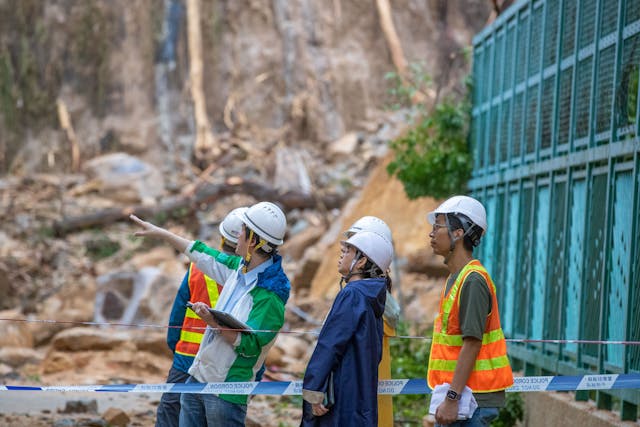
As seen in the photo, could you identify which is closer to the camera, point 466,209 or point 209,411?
point 466,209

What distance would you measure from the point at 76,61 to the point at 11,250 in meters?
11.8

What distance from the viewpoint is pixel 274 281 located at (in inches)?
205

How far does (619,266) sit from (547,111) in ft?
8.96

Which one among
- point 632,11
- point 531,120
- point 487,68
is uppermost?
point 487,68

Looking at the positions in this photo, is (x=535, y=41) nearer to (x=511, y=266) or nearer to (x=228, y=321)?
(x=511, y=266)

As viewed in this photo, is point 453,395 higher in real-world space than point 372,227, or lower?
lower

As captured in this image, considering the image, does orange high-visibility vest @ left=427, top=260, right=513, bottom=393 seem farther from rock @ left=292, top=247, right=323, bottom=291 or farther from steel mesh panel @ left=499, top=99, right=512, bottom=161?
rock @ left=292, top=247, right=323, bottom=291

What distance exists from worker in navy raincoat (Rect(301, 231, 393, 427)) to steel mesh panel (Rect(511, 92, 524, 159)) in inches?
233

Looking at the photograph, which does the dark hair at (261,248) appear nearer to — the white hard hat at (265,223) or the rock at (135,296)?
the white hard hat at (265,223)

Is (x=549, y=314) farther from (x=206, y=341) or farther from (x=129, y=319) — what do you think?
(x=129, y=319)

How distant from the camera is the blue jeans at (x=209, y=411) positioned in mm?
5137

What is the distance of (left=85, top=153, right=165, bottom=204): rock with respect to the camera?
101 feet

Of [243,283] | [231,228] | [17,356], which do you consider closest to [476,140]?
[231,228]

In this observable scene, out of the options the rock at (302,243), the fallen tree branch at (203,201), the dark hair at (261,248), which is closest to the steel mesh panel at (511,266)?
Answer: the dark hair at (261,248)
